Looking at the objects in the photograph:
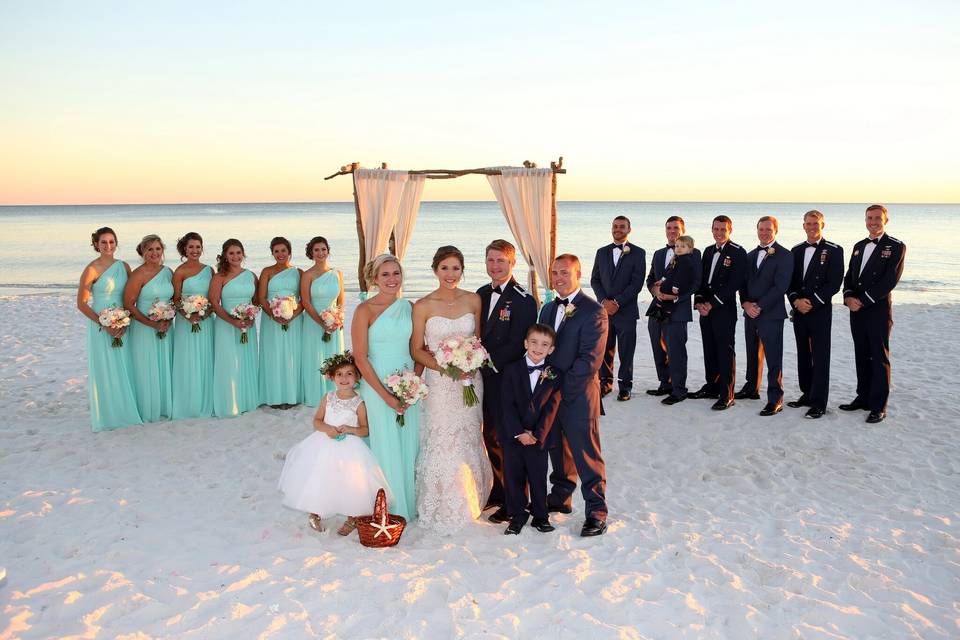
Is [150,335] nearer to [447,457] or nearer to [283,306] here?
[283,306]

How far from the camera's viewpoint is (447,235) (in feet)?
153

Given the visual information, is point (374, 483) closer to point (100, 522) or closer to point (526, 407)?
point (526, 407)

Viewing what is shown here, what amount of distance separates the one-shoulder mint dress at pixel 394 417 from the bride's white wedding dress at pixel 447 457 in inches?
4.6

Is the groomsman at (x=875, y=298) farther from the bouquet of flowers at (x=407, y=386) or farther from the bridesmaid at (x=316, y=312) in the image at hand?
the bridesmaid at (x=316, y=312)

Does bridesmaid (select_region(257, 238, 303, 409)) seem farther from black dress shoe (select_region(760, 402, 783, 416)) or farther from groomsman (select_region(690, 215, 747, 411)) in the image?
black dress shoe (select_region(760, 402, 783, 416))

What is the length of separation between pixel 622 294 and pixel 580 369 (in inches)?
146

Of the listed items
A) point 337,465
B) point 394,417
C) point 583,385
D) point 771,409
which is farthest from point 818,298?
point 337,465

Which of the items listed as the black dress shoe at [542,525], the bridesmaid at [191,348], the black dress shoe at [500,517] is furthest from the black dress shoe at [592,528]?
the bridesmaid at [191,348]

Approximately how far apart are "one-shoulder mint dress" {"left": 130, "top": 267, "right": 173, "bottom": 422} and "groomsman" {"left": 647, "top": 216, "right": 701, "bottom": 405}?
5724mm

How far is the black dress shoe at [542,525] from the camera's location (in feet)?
16.8

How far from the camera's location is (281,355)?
26.8 ft

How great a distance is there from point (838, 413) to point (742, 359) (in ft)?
10.7

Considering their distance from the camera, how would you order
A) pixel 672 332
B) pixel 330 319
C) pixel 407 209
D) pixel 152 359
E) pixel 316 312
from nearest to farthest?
1. pixel 152 359
2. pixel 330 319
3. pixel 316 312
4. pixel 672 332
5. pixel 407 209

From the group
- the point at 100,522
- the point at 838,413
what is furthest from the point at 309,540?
the point at 838,413
